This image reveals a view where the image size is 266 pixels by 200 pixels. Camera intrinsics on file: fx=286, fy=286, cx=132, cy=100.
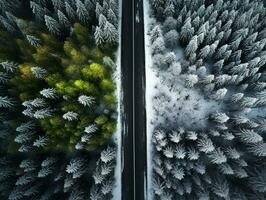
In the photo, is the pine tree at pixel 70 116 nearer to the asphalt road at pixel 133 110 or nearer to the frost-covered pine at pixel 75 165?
the frost-covered pine at pixel 75 165

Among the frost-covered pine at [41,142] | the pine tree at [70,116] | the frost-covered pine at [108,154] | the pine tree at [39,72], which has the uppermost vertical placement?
the pine tree at [39,72]

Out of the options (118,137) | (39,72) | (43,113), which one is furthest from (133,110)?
(39,72)

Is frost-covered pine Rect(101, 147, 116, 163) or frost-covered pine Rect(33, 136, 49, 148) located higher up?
frost-covered pine Rect(33, 136, 49, 148)

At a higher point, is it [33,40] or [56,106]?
[33,40]

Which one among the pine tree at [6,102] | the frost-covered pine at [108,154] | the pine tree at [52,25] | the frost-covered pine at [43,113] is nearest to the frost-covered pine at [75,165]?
the frost-covered pine at [108,154]

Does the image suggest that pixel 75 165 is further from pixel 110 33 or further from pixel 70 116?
pixel 110 33

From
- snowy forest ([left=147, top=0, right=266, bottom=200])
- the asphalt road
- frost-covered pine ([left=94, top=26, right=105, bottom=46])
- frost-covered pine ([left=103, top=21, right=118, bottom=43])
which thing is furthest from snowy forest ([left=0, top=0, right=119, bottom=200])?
snowy forest ([left=147, top=0, right=266, bottom=200])

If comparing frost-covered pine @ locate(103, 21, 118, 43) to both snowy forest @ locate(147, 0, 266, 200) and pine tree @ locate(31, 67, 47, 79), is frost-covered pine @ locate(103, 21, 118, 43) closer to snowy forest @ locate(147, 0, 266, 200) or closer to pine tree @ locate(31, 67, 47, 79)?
snowy forest @ locate(147, 0, 266, 200)
